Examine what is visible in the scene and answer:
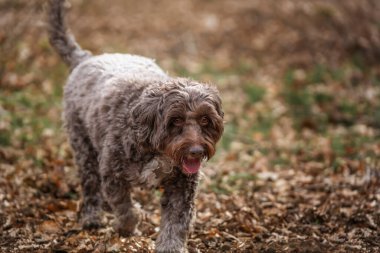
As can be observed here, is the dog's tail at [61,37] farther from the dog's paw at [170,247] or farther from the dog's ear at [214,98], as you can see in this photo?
the dog's paw at [170,247]

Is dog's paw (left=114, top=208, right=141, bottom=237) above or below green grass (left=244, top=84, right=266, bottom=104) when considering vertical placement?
below

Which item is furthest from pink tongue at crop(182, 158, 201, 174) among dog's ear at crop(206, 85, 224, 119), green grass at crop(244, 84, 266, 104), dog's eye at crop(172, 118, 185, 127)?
green grass at crop(244, 84, 266, 104)

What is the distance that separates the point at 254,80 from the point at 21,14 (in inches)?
208

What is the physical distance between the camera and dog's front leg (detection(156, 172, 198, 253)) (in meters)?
5.07

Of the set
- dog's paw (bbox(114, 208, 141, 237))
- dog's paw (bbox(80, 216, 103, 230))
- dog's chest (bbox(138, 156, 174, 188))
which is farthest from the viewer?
dog's paw (bbox(80, 216, 103, 230))

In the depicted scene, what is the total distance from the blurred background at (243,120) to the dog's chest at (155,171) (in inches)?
28.2

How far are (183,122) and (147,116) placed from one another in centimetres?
33

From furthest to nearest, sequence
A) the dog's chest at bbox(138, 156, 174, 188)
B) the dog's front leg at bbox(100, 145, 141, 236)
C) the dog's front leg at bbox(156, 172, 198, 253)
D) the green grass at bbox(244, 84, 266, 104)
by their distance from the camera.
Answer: the green grass at bbox(244, 84, 266, 104), the dog's front leg at bbox(100, 145, 141, 236), the dog's front leg at bbox(156, 172, 198, 253), the dog's chest at bbox(138, 156, 174, 188)

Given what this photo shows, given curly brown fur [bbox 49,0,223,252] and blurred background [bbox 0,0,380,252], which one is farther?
blurred background [bbox 0,0,380,252]

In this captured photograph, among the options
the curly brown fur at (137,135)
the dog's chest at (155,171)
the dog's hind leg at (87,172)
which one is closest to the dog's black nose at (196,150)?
the curly brown fur at (137,135)

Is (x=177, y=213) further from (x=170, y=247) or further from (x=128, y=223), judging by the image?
(x=128, y=223)

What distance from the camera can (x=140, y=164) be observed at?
510 centimetres

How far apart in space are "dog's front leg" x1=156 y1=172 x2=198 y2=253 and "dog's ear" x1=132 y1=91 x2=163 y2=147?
491 mm

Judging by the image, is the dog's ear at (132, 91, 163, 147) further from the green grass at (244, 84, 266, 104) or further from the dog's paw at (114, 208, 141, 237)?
the green grass at (244, 84, 266, 104)
